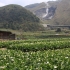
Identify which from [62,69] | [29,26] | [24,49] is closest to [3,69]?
[62,69]

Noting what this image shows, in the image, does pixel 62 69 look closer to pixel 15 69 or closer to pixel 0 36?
pixel 15 69

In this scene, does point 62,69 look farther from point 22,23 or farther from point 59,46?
point 22,23

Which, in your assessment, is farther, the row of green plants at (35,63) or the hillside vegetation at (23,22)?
the hillside vegetation at (23,22)

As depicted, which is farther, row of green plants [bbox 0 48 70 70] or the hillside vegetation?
the hillside vegetation

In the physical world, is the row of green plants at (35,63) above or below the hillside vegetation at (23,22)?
above

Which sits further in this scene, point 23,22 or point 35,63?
point 23,22

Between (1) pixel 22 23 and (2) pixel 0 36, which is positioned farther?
(1) pixel 22 23

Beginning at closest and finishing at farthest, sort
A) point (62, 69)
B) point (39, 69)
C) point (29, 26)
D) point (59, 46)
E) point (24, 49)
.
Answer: point (39, 69)
point (62, 69)
point (24, 49)
point (59, 46)
point (29, 26)

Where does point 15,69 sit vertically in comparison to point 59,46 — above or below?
above

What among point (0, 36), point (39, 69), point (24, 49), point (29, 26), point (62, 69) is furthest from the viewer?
point (29, 26)

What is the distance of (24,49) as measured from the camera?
100 feet

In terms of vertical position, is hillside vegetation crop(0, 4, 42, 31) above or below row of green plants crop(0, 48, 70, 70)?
below

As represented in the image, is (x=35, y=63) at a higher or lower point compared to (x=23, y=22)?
higher

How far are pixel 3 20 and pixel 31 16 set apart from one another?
73.2 ft
